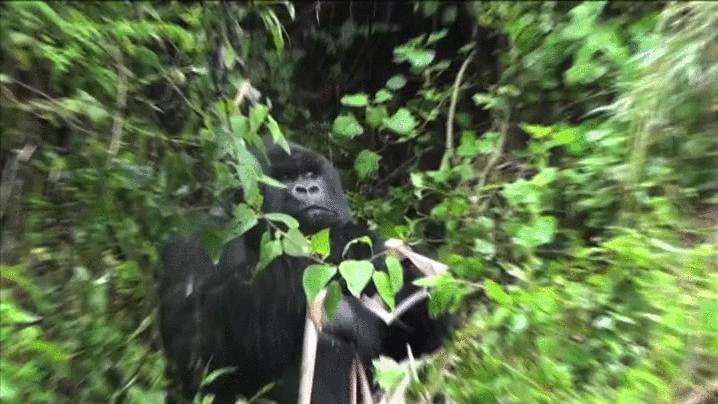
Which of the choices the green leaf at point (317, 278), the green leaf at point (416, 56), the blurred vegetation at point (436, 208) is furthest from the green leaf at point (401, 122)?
the green leaf at point (317, 278)

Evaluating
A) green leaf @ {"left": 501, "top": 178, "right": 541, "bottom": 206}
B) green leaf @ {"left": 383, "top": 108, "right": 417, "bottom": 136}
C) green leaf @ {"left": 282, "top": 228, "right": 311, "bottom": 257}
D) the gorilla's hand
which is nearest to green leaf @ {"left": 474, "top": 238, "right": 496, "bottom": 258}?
green leaf @ {"left": 501, "top": 178, "right": 541, "bottom": 206}

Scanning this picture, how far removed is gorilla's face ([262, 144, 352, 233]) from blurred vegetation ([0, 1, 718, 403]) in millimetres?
Result: 157

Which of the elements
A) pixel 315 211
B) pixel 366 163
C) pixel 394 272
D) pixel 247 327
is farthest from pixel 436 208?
pixel 394 272

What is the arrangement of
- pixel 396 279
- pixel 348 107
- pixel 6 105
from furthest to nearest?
1. pixel 348 107
2. pixel 396 279
3. pixel 6 105

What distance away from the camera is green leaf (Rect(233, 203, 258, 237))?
3.51 feet

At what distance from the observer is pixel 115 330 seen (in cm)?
115

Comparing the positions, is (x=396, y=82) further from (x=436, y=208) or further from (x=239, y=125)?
(x=239, y=125)

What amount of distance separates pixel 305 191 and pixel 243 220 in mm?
651

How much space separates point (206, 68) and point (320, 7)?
1.01 metres

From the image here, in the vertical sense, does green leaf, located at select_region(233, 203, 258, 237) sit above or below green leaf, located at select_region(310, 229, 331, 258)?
above

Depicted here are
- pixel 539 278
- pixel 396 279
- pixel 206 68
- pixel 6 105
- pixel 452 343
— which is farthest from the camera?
pixel 539 278

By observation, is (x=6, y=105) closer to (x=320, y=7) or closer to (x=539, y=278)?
→ (x=539, y=278)

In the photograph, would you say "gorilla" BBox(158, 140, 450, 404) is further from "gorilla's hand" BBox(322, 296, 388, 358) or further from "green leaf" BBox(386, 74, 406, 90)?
"green leaf" BBox(386, 74, 406, 90)

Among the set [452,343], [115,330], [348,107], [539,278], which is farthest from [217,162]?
[348,107]
